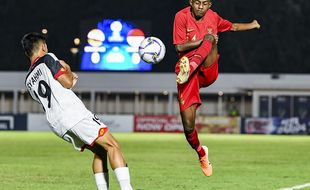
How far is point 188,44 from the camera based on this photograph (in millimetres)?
13336

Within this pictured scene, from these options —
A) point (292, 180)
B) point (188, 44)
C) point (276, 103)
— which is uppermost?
point (188, 44)

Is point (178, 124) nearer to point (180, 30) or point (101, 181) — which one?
point (180, 30)

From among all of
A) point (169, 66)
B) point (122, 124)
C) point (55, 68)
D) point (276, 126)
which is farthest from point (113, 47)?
point (55, 68)

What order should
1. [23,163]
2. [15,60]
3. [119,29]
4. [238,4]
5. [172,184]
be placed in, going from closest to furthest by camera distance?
[172,184]
[23,163]
[119,29]
[15,60]
[238,4]

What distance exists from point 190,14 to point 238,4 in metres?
75.6

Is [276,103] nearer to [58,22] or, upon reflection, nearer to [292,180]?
[58,22]

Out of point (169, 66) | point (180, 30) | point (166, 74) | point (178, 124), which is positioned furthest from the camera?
point (169, 66)

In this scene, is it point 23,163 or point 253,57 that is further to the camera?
point 253,57

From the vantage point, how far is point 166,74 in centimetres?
6581

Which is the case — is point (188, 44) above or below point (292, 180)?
above

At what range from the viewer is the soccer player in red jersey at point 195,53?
13264 mm

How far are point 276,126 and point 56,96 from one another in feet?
130

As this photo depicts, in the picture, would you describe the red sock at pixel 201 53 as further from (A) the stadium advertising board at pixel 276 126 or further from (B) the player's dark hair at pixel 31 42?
(A) the stadium advertising board at pixel 276 126

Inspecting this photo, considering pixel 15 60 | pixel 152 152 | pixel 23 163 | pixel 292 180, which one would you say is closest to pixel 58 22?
pixel 15 60
